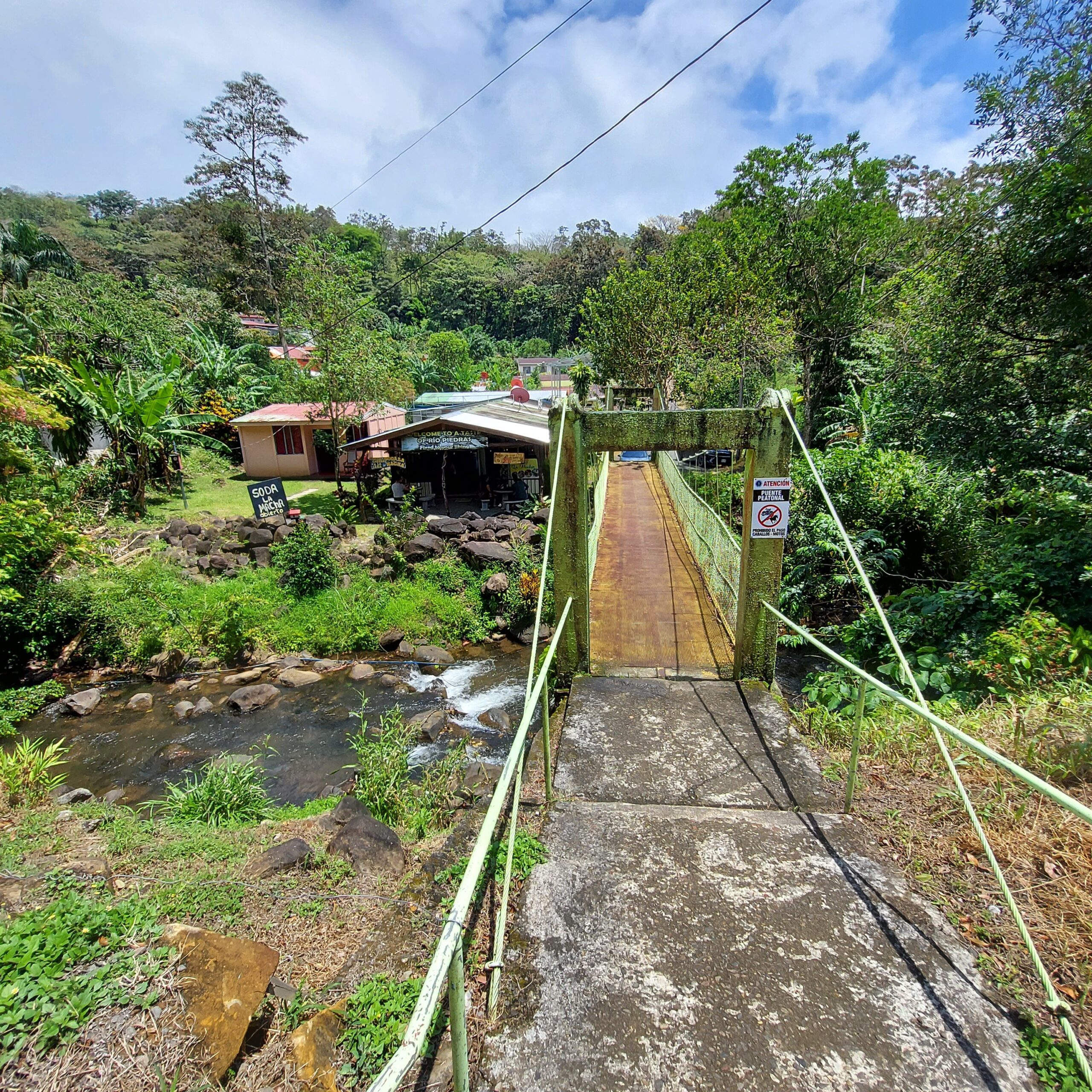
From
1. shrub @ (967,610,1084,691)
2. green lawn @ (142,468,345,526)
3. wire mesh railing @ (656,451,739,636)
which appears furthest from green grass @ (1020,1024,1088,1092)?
Answer: green lawn @ (142,468,345,526)

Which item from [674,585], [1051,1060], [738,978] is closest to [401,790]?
[738,978]

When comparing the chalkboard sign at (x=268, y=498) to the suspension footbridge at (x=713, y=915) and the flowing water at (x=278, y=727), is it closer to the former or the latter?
the flowing water at (x=278, y=727)

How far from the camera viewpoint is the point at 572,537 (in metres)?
5.95

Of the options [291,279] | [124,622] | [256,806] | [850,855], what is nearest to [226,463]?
[291,279]

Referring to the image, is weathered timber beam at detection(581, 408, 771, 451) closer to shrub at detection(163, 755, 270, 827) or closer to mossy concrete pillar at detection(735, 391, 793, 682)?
mossy concrete pillar at detection(735, 391, 793, 682)

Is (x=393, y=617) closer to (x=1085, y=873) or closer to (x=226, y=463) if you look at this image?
(x=1085, y=873)

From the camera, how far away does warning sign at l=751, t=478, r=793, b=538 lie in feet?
18.2

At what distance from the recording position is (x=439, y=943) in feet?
5.11

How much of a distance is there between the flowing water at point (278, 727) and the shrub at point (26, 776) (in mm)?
601

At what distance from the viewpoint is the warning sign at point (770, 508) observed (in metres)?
5.55

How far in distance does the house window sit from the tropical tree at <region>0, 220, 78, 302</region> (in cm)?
873

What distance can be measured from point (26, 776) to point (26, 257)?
74.9ft

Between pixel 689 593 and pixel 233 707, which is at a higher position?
pixel 689 593

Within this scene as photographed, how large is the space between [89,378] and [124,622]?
8105 mm
